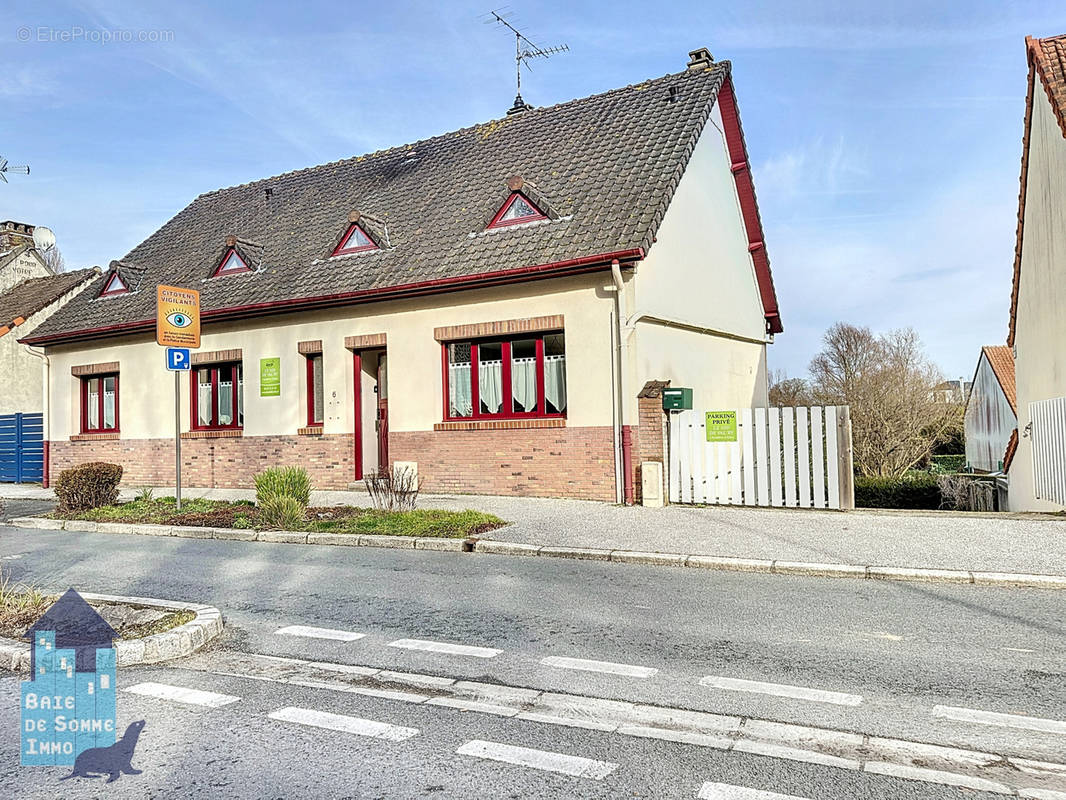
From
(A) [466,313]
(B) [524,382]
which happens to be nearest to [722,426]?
(B) [524,382]

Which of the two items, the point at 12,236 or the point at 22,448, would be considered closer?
the point at 22,448

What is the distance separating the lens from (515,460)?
46.9 feet

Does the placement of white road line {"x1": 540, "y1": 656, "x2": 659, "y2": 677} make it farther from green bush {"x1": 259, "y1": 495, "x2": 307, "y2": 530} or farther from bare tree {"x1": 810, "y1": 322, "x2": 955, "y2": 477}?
bare tree {"x1": 810, "y1": 322, "x2": 955, "y2": 477}

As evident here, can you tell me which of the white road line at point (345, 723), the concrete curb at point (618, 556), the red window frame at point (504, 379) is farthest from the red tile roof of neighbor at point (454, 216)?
the white road line at point (345, 723)

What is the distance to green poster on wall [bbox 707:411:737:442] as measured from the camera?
504 inches

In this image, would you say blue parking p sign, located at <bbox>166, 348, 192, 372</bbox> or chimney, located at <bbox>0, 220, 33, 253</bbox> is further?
chimney, located at <bbox>0, 220, 33, 253</bbox>

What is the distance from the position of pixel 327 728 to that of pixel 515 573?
4.26 meters

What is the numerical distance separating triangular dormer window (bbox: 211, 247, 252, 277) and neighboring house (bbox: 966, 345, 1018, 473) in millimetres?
21682

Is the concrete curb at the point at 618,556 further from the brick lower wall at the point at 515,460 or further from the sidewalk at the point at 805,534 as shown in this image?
the brick lower wall at the point at 515,460

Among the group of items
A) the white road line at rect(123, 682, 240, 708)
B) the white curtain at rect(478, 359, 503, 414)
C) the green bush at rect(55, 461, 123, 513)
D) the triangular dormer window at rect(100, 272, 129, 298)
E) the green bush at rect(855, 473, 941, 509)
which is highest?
the triangular dormer window at rect(100, 272, 129, 298)

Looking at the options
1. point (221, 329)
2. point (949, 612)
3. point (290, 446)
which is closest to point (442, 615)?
point (949, 612)

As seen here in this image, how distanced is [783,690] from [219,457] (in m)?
15.7

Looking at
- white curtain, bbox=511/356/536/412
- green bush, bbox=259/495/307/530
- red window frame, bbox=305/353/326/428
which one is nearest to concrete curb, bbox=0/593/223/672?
green bush, bbox=259/495/307/530

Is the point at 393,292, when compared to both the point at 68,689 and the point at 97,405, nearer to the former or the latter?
the point at 97,405
